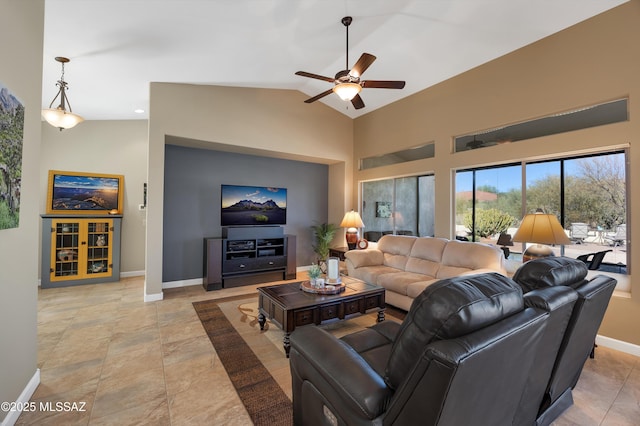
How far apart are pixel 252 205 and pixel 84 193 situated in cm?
312

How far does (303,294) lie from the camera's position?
308cm

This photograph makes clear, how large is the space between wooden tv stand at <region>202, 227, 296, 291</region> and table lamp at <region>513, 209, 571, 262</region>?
12.9 feet

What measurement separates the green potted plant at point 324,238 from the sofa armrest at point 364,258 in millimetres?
1719

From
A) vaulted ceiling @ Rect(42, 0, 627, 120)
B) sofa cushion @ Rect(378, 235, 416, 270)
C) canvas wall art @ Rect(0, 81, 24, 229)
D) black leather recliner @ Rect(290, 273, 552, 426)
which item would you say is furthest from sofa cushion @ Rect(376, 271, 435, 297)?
canvas wall art @ Rect(0, 81, 24, 229)

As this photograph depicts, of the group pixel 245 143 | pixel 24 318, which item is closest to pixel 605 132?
pixel 245 143

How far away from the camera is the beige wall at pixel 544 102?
294 cm

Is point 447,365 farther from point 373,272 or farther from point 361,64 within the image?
point 373,272

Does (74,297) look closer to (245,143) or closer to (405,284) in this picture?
(245,143)

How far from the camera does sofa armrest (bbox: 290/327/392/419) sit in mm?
1082

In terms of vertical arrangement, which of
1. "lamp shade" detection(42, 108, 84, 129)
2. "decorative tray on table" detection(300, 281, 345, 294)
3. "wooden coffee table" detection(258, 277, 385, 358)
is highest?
"lamp shade" detection(42, 108, 84, 129)

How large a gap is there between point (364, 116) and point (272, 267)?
392cm

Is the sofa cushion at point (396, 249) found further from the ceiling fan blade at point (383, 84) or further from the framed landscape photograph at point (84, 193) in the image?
the framed landscape photograph at point (84, 193)

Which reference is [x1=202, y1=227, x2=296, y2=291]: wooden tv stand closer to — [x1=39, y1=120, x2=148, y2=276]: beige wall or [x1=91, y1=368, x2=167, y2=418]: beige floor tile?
[x1=39, y1=120, x2=148, y2=276]: beige wall

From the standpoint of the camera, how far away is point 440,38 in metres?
3.83
